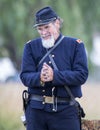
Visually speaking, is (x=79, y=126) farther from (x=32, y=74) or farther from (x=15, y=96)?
(x=15, y=96)

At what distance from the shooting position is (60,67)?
7391 mm

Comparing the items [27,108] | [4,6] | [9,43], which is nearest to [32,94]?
[27,108]

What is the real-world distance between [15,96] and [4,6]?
9.38 meters

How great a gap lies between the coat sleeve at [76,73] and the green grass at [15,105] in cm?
460

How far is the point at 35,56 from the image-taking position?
7.51m

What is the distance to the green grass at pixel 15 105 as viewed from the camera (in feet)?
40.1

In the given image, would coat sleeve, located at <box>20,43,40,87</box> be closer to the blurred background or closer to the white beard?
the white beard

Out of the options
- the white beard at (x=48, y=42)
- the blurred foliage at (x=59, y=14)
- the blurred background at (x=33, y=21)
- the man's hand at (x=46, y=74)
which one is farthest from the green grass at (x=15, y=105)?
the blurred foliage at (x=59, y=14)

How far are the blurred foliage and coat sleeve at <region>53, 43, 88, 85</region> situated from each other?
15961 millimetres

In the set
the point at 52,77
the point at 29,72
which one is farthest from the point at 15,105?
the point at 52,77

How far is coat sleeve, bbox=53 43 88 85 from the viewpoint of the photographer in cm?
725

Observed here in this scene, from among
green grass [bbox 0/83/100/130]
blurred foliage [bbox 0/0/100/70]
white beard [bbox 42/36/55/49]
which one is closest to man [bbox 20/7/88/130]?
white beard [bbox 42/36/55/49]

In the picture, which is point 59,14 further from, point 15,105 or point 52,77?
point 52,77

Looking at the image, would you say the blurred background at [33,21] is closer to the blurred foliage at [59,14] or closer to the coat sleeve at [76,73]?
the blurred foliage at [59,14]
